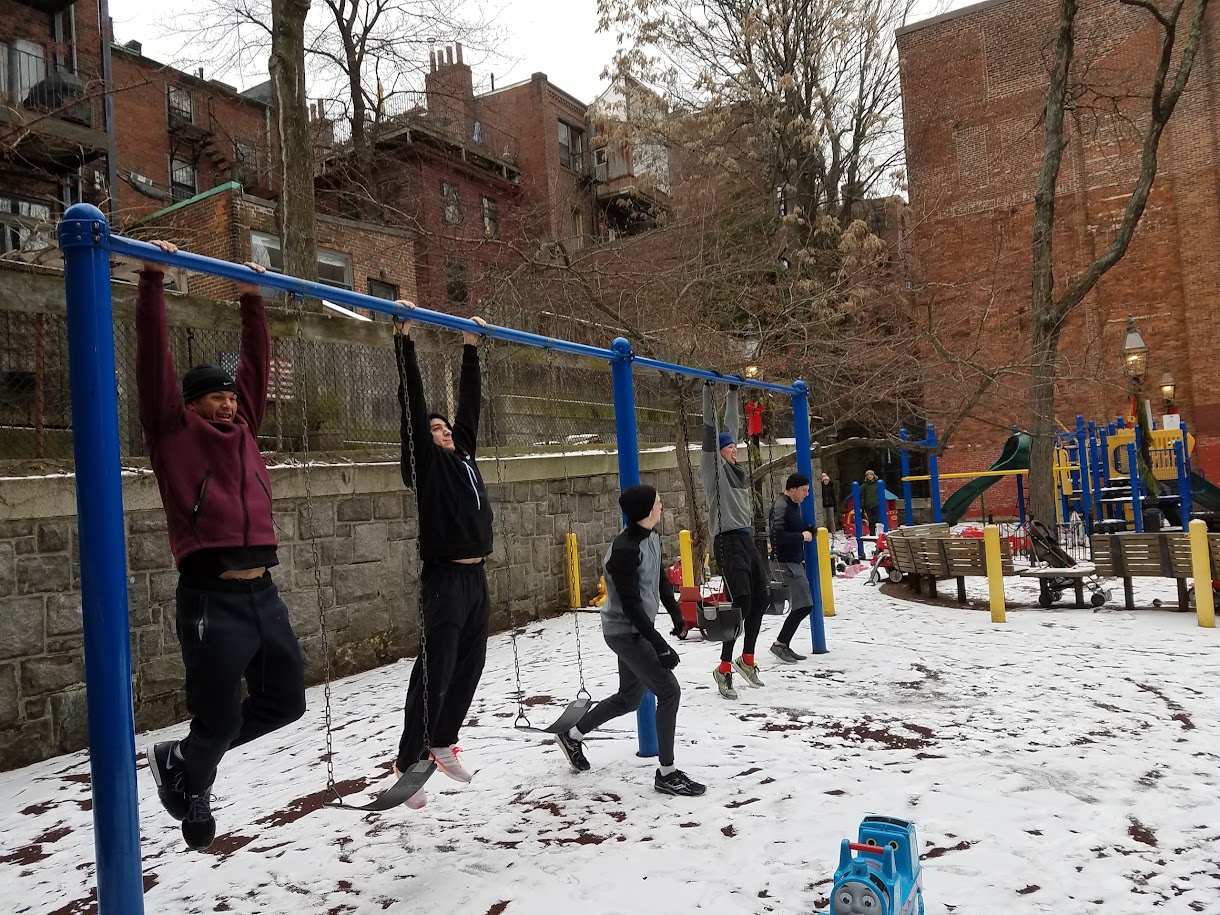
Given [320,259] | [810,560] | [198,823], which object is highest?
[320,259]

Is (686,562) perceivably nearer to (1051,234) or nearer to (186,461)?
(186,461)

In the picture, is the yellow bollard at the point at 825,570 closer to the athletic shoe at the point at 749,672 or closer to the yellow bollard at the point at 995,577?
the yellow bollard at the point at 995,577

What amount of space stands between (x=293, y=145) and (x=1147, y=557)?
11.3 meters

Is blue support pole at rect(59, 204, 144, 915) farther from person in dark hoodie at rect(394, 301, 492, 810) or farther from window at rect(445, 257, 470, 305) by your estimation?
window at rect(445, 257, 470, 305)

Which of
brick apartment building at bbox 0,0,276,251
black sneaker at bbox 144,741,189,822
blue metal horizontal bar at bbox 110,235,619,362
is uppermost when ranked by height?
brick apartment building at bbox 0,0,276,251

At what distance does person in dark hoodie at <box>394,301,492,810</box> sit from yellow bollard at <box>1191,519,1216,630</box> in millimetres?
7981

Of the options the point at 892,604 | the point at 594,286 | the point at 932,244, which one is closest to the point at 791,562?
the point at 892,604

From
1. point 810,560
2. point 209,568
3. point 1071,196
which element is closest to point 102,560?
point 209,568

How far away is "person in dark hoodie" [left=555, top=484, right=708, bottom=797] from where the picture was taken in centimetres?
452

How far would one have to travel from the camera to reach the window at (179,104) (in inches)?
1022

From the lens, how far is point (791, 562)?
314 inches

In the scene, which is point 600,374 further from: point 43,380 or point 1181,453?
point 1181,453

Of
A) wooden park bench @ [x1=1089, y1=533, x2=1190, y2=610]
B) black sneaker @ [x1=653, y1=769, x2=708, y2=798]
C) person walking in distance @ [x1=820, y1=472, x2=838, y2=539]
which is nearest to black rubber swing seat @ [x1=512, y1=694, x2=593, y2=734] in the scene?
black sneaker @ [x1=653, y1=769, x2=708, y2=798]

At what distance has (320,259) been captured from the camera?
63.7ft
